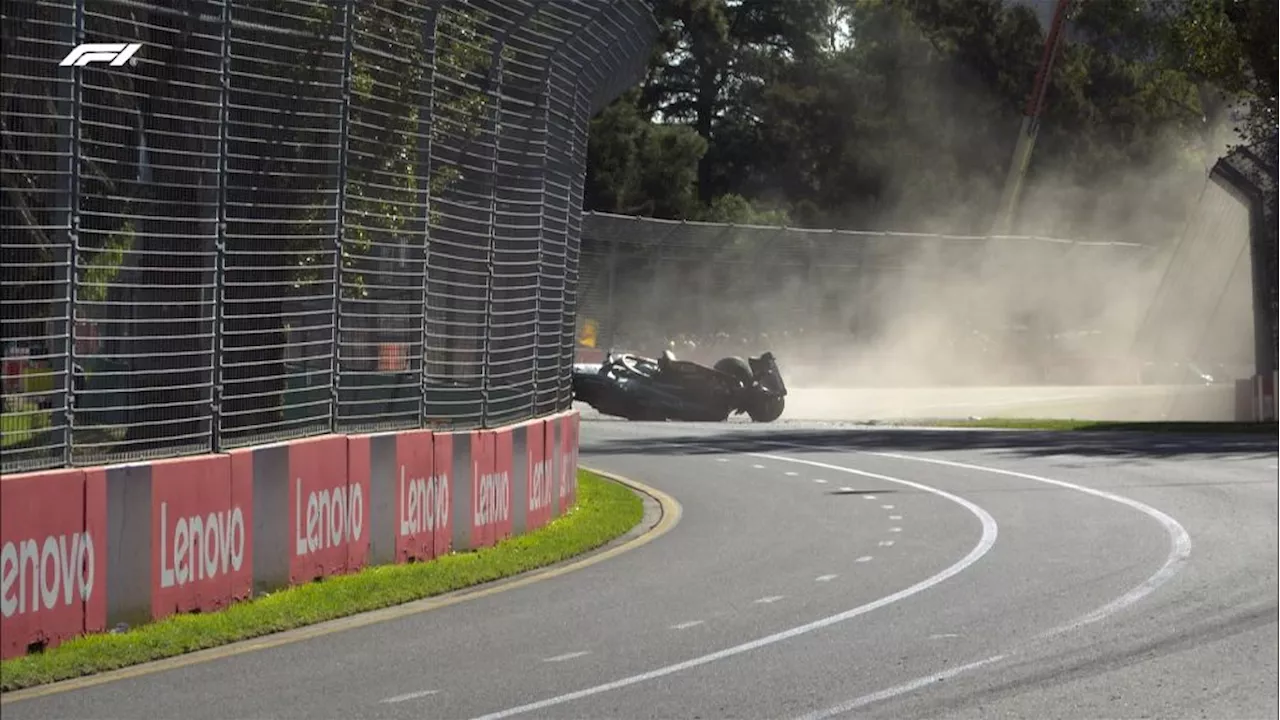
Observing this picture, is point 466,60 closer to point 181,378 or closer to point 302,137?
point 302,137

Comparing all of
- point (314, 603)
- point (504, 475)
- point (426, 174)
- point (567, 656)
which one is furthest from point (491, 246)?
point (567, 656)

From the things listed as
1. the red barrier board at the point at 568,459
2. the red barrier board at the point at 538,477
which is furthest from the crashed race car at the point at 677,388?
the red barrier board at the point at 538,477

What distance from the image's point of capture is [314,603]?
1130 centimetres

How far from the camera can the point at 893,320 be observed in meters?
57.2

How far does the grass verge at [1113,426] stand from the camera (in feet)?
110

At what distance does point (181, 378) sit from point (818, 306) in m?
43.6

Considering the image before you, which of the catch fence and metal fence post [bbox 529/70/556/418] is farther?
metal fence post [bbox 529/70/556/418]

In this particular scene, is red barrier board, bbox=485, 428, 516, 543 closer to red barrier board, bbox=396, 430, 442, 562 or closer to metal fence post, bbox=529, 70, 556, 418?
red barrier board, bbox=396, 430, 442, 562

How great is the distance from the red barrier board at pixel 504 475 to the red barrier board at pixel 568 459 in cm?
195

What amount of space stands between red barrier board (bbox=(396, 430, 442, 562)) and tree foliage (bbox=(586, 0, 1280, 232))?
59.3m

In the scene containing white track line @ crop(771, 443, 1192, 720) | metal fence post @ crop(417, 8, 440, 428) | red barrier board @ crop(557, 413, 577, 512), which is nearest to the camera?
white track line @ crop(771, 443, 1192, 720)

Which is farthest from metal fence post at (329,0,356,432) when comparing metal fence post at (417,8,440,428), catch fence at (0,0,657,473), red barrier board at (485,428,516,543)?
red barrier board at (485,428,516,543)

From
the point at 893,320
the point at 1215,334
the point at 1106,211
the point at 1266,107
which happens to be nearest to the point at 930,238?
the point at 893,320

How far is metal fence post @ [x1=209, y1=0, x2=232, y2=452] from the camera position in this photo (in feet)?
36.8
